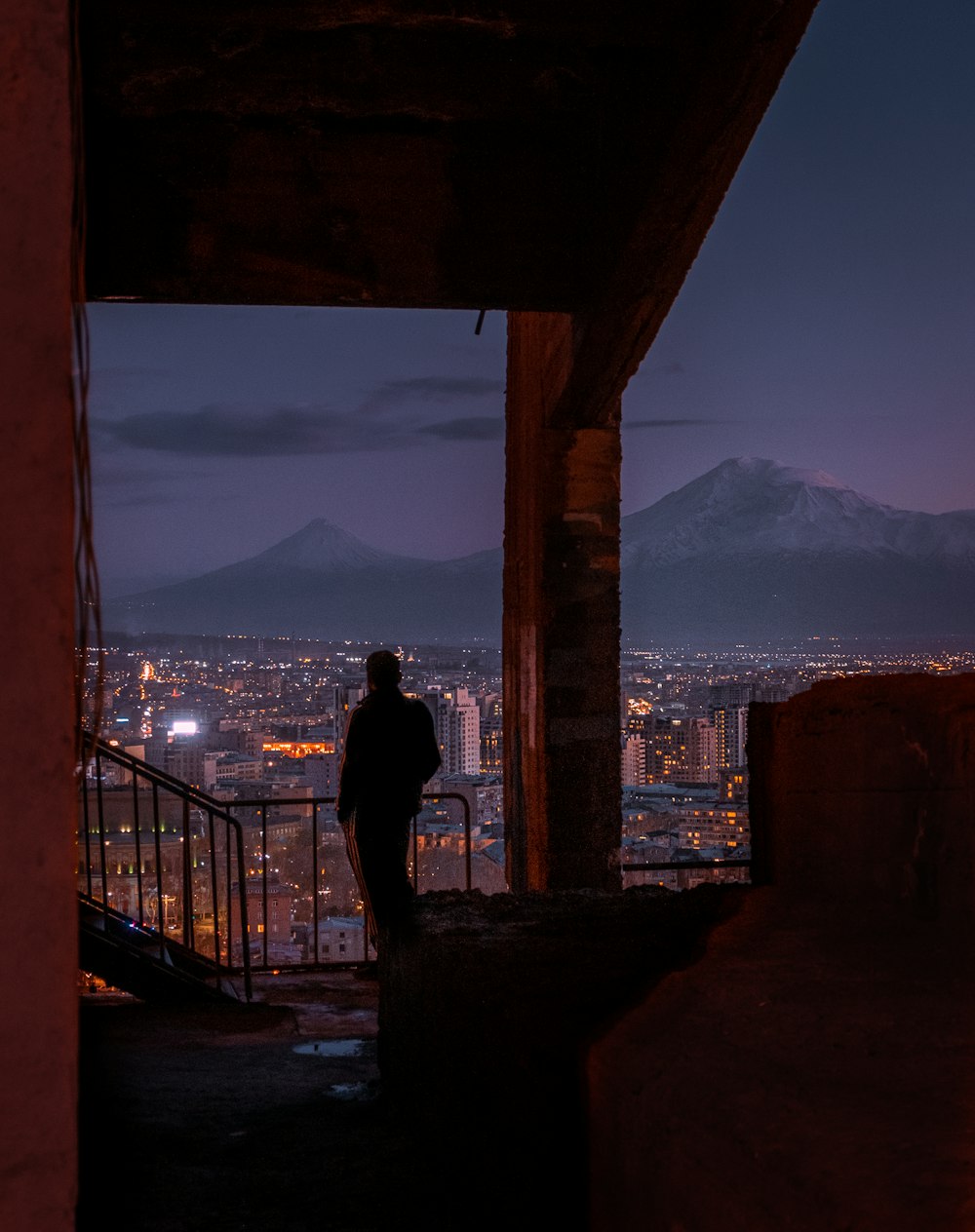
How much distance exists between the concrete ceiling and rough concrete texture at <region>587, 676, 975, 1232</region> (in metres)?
2.92

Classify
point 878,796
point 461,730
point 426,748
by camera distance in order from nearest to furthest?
point 878,796 < point 426,748 < point 461,730

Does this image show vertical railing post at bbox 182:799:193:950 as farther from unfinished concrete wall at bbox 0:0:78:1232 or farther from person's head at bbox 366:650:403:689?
unfinished concrete wall at bbox 0:0:78:1232

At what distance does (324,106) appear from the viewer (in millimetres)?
5336

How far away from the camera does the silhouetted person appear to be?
5.86m

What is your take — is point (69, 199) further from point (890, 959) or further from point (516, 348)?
point (516, 348)

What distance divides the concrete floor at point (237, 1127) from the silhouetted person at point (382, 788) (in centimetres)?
93

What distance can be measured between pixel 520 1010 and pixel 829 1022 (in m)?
1.03

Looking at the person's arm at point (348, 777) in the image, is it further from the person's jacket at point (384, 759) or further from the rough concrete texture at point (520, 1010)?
the rough concrete texture at point (520, 1010)

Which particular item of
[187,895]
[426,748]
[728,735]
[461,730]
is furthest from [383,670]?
[728,735]

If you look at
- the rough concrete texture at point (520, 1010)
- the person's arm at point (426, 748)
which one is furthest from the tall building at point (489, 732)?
the rough concrete texture at point (520, 1010)

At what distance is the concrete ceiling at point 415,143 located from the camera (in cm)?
470

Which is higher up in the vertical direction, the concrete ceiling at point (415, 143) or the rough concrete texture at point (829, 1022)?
the concrete ceiling at point (415, 143)

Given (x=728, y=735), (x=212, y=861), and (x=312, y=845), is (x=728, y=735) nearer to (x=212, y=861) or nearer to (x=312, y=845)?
(x=312, y=845)

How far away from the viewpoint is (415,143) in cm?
571
